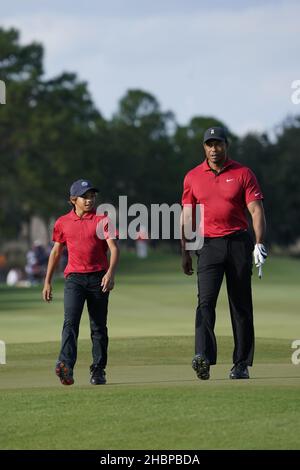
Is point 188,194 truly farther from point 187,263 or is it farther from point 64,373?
point 64,373

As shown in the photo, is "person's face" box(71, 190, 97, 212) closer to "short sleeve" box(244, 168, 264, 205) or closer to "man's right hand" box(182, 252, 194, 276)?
"man's right hand" box(182, 252, 194, 276)

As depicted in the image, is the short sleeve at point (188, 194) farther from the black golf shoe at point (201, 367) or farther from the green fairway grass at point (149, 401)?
the green fairway grass at point (149, 401)

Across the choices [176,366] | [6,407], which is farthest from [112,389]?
[176,366]

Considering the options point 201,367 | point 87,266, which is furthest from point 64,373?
point 201,367

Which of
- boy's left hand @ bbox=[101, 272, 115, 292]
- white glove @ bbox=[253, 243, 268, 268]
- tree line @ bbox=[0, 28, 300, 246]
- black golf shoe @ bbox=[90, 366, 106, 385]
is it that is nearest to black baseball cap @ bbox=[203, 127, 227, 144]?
white glove @ bbox=[253, 243, 268, 268]

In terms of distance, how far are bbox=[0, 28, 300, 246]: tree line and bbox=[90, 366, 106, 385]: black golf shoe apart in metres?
73.2

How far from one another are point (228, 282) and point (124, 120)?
417 feet

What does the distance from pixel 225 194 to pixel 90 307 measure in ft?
5.75

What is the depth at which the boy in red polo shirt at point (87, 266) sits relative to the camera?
12.9m

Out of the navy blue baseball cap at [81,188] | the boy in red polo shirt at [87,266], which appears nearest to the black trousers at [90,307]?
the boy in red polo shirt at [87,266]

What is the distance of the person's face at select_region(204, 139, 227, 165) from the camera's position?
41.2 feet

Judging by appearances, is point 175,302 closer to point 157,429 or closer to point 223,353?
point 223,353

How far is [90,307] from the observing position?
514 inches

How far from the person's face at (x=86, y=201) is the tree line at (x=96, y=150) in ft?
239
